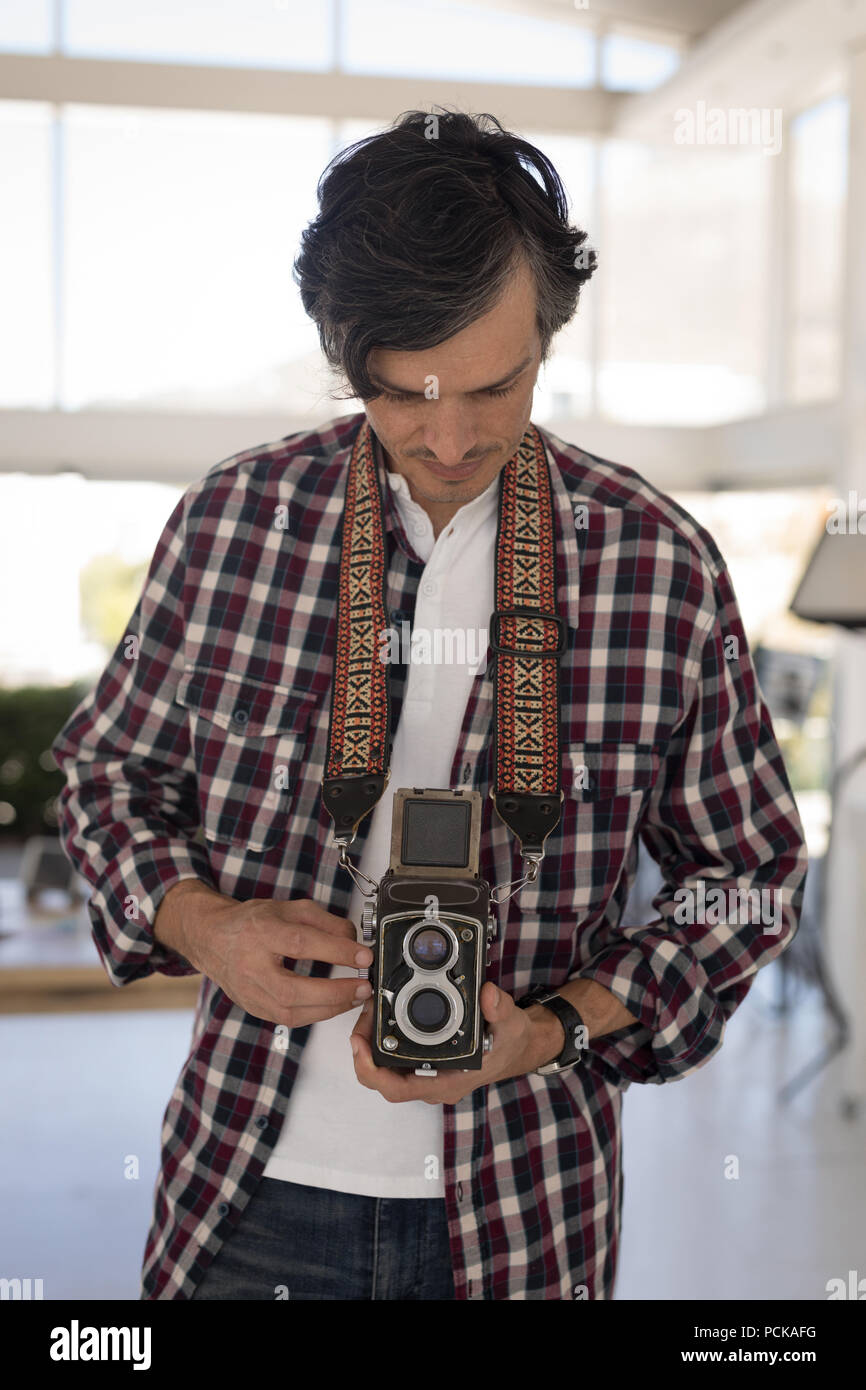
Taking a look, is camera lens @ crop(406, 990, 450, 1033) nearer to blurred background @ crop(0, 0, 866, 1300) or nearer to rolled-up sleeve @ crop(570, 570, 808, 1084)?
rolled-up sleeve @ crop(570, 570, 808, 1084)

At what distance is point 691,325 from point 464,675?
7521mm

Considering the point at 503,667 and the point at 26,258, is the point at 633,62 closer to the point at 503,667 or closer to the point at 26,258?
the point at 26,258

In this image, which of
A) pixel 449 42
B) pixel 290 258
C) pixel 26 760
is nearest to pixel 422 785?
pixel 290 258

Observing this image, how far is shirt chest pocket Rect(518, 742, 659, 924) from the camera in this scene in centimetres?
114

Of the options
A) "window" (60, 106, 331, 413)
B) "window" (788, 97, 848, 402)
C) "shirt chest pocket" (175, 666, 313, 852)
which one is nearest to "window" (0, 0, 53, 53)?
"window" (60, 106, 331, 413)

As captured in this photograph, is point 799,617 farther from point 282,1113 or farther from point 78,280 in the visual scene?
point 78,280

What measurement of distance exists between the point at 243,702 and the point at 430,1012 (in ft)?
1.13

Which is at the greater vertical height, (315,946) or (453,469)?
(453,469)

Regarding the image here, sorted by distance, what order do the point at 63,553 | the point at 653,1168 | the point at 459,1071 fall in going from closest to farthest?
1. the point at 459,1071
2. the point at 653,1168
3. the point at 63,553

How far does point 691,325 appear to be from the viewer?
320 inches

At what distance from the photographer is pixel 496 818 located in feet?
3.82

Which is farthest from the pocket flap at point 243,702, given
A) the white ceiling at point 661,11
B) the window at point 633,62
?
the window at point 633,62

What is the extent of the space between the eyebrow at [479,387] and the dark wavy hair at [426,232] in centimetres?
1

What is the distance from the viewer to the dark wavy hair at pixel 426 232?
997 mm
